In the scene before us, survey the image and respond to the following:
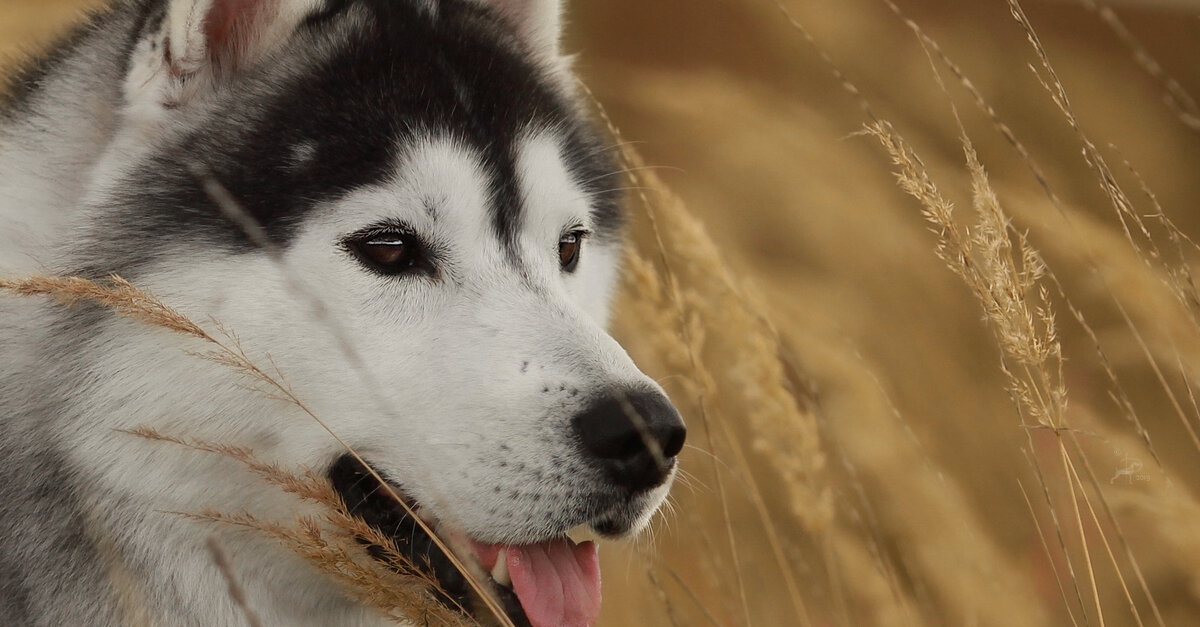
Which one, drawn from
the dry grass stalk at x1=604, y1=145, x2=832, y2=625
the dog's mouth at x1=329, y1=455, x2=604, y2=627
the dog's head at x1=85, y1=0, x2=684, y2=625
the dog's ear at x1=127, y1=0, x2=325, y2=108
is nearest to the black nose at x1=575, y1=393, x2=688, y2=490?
the dog's head at x1=85, y1=0, x2=684, y2=625

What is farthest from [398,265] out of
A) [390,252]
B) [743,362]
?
[743,362]

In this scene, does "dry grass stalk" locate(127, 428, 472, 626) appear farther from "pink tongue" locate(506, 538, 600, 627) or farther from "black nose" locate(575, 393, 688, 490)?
"black nose" locate(575, 393, 688, 490)

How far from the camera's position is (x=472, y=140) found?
7.00 feet

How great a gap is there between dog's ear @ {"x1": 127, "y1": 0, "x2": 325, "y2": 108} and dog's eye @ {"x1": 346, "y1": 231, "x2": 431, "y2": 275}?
49cm

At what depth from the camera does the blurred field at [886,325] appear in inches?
88.8

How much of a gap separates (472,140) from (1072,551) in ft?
10.7

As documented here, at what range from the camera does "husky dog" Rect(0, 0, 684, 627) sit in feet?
6.12

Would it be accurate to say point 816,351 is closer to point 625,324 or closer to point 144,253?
point 625,324

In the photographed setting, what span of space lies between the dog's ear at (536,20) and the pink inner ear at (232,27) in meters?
0.72

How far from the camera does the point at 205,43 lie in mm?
2086

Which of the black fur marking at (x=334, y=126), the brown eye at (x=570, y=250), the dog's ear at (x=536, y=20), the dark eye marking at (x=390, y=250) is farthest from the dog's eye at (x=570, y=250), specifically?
the dog's ear at (x=536, y=20)

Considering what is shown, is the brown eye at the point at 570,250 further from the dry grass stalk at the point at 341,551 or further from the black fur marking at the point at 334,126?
the dry grass stalk at the point at 341,551

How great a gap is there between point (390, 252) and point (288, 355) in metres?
0.27

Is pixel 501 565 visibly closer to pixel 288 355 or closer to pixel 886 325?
pixel 288 355
